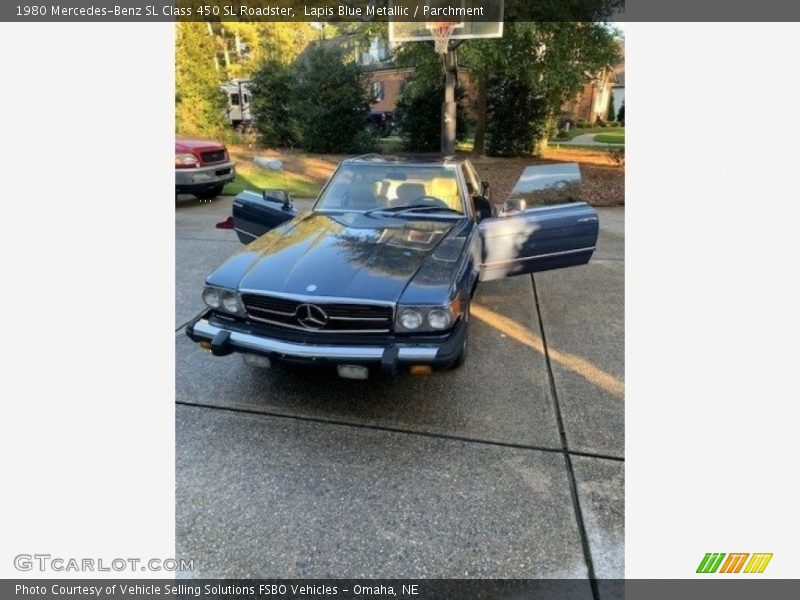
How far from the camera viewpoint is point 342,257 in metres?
3.25

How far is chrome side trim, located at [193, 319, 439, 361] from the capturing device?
279 cm

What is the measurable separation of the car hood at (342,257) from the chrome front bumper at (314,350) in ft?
0.90

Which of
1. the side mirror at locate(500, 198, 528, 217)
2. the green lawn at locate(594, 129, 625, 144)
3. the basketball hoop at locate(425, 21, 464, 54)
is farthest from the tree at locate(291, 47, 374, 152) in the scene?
the side mirror at locate(500, 198, 528, 217)

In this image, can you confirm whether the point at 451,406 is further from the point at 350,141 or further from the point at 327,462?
the point at 350,141

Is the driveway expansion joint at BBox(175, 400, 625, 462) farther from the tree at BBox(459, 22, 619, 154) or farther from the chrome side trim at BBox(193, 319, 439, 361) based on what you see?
the tree at BBox(459, 22, 619, 154)

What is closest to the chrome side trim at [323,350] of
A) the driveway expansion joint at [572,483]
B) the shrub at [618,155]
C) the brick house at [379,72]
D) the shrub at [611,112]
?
the driveway expansion joint at [572,483]

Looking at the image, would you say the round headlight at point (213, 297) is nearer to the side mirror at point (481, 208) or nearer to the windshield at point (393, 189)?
the windshield at point (393, 189)

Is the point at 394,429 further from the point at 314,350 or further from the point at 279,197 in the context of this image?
the point at 279,197

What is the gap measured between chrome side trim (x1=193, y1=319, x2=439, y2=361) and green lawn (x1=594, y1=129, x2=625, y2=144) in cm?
1365

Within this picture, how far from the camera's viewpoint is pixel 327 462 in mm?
2732

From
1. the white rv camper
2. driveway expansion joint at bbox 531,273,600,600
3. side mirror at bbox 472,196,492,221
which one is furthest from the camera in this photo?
the white rv camper

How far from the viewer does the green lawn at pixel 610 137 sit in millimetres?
14960

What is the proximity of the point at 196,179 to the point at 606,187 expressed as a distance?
7981 mm

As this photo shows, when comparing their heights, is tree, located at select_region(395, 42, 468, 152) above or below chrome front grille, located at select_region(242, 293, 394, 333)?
above
